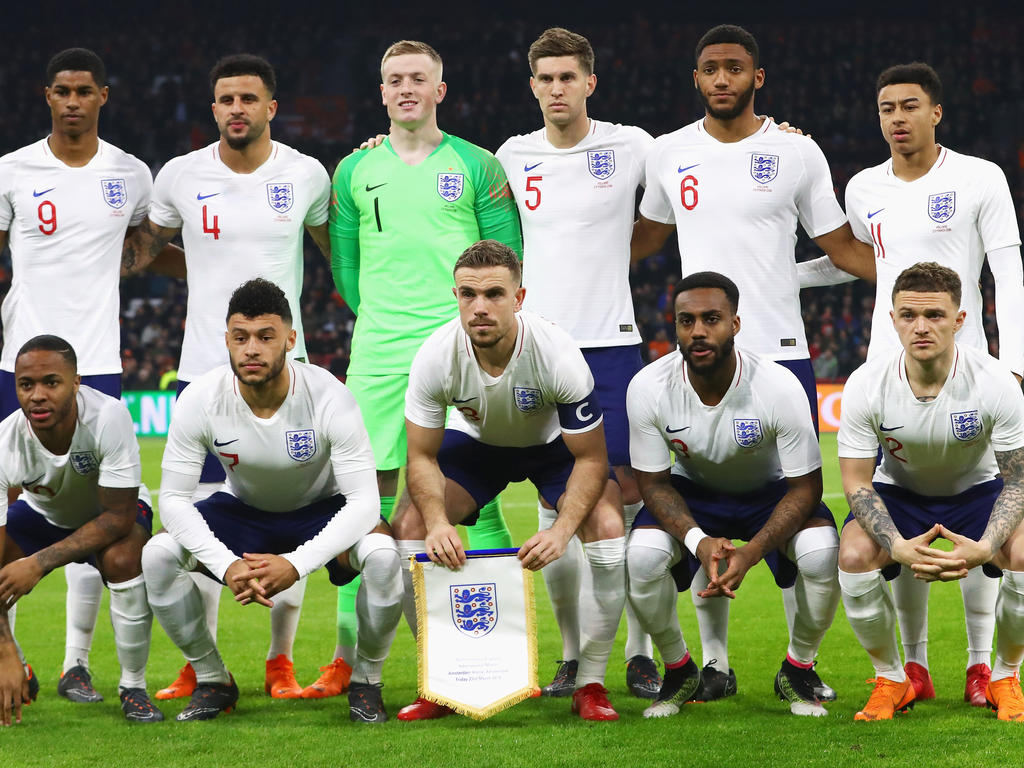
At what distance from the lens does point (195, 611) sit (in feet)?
15.0

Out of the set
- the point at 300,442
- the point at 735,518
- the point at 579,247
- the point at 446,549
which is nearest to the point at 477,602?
the point at 446,549

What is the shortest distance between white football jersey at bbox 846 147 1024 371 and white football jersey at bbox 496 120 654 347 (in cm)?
104

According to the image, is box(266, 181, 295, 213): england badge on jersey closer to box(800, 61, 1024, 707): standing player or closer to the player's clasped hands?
the player's clasped hands

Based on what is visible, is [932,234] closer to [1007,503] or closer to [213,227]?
[1007,503]

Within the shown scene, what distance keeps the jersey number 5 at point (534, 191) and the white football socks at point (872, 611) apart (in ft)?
6.50

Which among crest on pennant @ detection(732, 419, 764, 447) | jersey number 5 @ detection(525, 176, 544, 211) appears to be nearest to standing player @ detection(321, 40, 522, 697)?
jersey number 5 @ detection(525, 176, 544, 211)

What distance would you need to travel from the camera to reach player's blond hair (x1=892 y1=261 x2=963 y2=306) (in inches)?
170

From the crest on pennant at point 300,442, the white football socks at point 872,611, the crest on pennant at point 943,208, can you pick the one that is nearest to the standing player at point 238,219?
the crest on pennant at point 300,442

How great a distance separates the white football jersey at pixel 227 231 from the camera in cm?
523

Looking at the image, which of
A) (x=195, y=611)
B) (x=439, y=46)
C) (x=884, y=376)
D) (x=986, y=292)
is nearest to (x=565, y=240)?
(x=884, y=376)

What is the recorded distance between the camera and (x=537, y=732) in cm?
429

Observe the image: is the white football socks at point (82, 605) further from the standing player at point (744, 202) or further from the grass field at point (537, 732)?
the standing player at point (744, 202)

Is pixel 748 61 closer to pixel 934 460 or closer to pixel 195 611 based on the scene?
pixel 934 460

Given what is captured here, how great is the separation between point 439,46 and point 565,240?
21491mm
